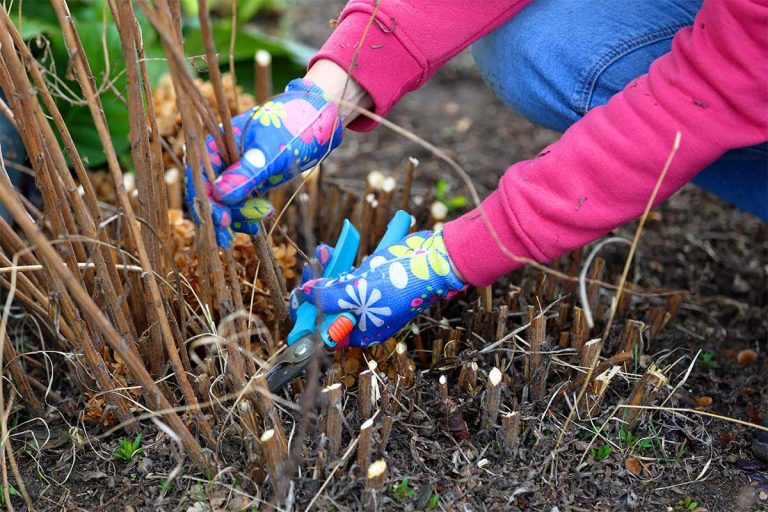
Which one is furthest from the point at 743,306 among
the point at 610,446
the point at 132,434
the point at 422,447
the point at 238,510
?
the point at 132,434

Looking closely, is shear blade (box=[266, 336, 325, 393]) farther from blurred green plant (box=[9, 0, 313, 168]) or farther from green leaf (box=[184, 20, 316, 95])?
green leaf (box=[184, 20, 316, 95])

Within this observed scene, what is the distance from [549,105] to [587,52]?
0.13 metres

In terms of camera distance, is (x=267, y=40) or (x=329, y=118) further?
(x=267, y=40)

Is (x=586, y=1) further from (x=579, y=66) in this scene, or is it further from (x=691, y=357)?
(x=691, y=357)

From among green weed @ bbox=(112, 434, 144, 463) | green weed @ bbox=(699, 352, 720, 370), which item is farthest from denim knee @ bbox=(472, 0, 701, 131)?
green weed @ bbox=(112, 434, 144, 463)

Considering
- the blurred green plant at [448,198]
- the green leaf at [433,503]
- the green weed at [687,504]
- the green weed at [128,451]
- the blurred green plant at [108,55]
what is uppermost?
the blurred green plant at [108,55]

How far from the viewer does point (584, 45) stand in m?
1.37

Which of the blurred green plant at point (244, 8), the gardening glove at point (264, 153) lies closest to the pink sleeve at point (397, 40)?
the gardening glove at point (264, 153)

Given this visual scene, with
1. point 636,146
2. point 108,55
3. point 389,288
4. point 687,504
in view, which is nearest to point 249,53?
point 108,55

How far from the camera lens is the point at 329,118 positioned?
1.14 m

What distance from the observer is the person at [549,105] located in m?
1.05

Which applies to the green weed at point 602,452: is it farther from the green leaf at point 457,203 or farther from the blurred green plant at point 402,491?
the green leaf at point 457,203

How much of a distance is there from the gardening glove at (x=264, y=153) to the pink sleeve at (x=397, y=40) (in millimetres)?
109

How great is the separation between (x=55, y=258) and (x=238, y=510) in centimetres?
45
